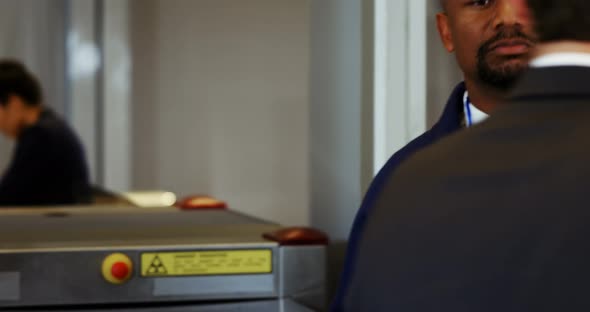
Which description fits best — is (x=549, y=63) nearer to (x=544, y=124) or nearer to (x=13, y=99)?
(x=544, y=124)

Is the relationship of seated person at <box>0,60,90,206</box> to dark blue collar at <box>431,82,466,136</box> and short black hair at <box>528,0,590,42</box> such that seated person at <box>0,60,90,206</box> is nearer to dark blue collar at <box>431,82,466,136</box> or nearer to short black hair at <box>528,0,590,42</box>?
dark blue collar at <box>431,82,466,136</box>

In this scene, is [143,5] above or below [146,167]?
above

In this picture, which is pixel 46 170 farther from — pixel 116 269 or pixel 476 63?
pixel 476 63

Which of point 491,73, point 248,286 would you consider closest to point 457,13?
point 491,73

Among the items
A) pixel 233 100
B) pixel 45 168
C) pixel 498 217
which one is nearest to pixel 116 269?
pixel 498 217

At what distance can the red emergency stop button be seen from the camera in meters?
1.46

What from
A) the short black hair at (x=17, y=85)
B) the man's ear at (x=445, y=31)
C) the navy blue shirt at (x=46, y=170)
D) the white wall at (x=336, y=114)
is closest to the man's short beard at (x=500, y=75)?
the man's ear at (x=445, y=31)

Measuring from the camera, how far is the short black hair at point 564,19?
70cm

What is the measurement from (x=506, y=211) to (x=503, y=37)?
581 millimetres

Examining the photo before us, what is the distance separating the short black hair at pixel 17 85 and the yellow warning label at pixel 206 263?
259cm

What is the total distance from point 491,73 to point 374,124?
21.2 inches

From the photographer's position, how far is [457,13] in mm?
1317

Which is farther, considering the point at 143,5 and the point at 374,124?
the point at 143,5

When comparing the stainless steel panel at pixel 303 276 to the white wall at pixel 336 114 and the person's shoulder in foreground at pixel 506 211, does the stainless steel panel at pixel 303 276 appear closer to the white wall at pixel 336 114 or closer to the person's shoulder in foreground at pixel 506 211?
the white wall at pixel 336 114
